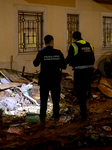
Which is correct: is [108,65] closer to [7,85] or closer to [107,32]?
[107,32]

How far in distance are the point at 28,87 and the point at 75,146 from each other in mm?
3919

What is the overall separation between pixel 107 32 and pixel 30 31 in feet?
15.9

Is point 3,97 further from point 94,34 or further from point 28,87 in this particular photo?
point 94,34

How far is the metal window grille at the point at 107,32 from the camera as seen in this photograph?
48.8ft

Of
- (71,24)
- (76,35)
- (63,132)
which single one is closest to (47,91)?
(63,132)

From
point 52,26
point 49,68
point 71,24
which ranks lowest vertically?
point 49,68

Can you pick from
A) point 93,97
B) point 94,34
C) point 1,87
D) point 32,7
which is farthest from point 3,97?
point 94,34

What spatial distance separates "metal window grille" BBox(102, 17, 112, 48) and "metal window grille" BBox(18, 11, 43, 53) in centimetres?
412

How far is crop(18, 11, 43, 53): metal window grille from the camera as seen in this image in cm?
1152

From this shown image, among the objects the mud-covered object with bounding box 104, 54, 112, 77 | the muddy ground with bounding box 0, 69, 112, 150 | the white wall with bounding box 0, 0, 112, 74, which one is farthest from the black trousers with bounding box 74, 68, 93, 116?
the mud-covered object with bounding box 104, 54, 112, 77

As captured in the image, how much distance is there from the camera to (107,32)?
15.0 meters

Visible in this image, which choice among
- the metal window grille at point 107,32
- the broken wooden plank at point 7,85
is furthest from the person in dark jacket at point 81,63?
the metal window grille at point 107,32

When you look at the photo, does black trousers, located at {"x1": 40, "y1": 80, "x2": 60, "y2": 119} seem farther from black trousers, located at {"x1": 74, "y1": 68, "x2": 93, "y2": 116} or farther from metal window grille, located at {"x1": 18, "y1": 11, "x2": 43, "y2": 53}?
metal window grille, located at {"x1": 18, "y1": 11, "x2": 43, "y2": 53}

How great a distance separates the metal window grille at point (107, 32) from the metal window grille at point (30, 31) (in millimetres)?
4125
